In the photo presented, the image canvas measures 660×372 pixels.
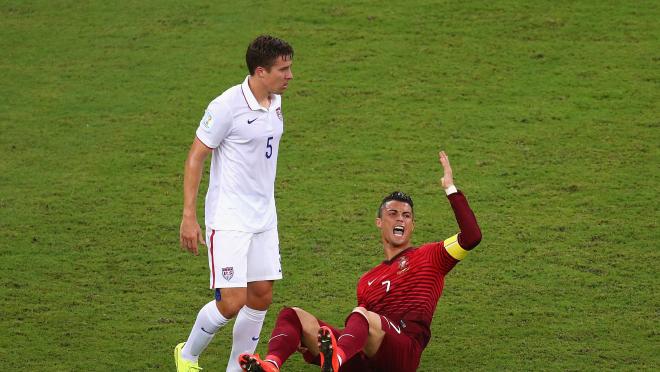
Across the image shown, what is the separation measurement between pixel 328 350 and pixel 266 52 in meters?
2.02

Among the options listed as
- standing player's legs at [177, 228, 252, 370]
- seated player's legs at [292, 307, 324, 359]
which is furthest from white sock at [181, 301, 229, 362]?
seated player's legs at [292, 307, 324, 359]

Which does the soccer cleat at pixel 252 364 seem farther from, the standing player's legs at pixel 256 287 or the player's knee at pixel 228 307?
the standing player's legs at pixel 256 287

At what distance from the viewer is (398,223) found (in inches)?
297

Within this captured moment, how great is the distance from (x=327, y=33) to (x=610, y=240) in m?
5.94

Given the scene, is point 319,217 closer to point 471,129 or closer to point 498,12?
point 471,129

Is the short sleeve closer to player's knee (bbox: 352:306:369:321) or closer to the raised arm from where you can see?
player's knee (bbox: 352:306:369:321)

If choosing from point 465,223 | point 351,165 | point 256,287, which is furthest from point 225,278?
point 351,165

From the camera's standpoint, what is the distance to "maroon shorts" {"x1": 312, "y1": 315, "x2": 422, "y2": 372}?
684cm

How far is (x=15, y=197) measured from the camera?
1103 centimetres

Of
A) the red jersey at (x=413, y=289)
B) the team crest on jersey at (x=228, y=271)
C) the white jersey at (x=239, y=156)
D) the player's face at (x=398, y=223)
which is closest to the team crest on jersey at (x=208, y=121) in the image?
the white jersey at (x=239, y=156)

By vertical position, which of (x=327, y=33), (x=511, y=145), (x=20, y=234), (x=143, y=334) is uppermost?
(x=327, y=33)

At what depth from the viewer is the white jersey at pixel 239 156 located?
6.84m

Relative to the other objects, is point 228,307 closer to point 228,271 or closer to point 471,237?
point 228,271

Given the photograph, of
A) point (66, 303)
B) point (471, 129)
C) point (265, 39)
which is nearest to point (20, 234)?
point (66, 303)
